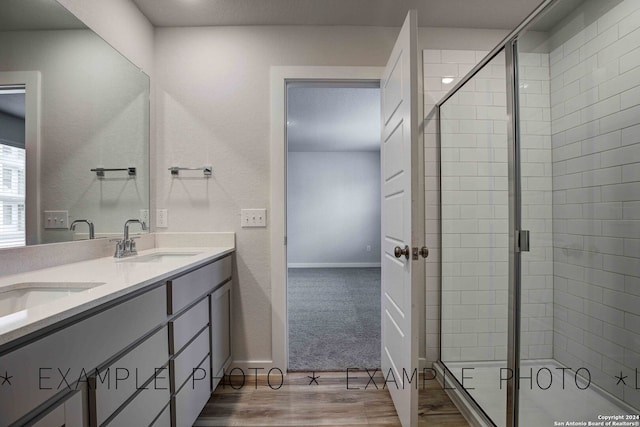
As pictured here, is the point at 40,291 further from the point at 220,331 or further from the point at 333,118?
the point at 333,118

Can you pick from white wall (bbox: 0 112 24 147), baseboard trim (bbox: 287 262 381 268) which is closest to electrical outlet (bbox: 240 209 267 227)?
white wall (bbox: 0 112 24 147)

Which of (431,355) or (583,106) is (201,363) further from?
(583,106)

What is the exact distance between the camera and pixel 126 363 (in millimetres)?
974

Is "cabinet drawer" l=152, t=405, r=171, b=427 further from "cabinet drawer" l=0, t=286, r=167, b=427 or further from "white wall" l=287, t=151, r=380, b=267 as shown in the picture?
"white wall" l=287, t=151, r=380, b=267

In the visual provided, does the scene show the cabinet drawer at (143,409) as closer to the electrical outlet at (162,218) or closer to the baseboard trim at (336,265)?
the electrical outlet at (162,218)

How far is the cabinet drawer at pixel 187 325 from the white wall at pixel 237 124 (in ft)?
1.67

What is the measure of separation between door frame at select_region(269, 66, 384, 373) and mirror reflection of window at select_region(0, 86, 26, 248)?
4.04ft

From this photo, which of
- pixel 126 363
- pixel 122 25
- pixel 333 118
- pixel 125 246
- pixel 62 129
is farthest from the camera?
pixel 333 118

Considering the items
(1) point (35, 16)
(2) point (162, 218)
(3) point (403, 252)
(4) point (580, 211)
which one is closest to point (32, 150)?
(1) point (35, 16)

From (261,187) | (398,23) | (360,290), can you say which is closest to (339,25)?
(398,23)

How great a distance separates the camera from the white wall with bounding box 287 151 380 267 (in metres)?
6.82

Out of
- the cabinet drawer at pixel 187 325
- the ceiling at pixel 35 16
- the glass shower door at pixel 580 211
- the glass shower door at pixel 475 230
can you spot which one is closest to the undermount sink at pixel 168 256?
the cabinet drawer at pixel 187 325

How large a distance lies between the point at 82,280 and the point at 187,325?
489 mm

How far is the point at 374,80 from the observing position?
209 cm
